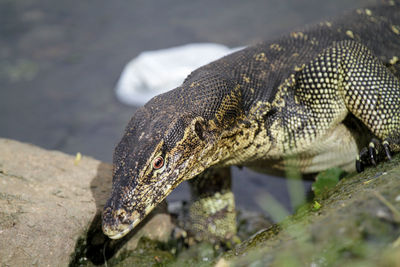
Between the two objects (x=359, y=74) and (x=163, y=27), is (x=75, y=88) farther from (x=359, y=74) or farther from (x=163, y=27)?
(x=359, y=74)

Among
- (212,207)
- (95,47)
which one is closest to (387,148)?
(212,207)

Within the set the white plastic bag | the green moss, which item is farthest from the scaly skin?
the white plastic bag

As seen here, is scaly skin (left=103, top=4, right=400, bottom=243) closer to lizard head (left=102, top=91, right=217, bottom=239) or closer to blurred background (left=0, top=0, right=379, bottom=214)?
lizard head (left=102, top=91, right=217, bottom=239)

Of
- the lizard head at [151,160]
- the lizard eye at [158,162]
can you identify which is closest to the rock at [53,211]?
the lizard head at [151,160]

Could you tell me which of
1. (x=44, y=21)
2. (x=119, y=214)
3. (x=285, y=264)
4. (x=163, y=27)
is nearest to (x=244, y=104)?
(x=119, y=214)

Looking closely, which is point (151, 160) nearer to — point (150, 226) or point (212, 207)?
point (150, 226)

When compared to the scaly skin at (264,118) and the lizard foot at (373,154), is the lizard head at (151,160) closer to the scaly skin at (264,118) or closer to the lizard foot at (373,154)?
the scaly skin at (264,118)
